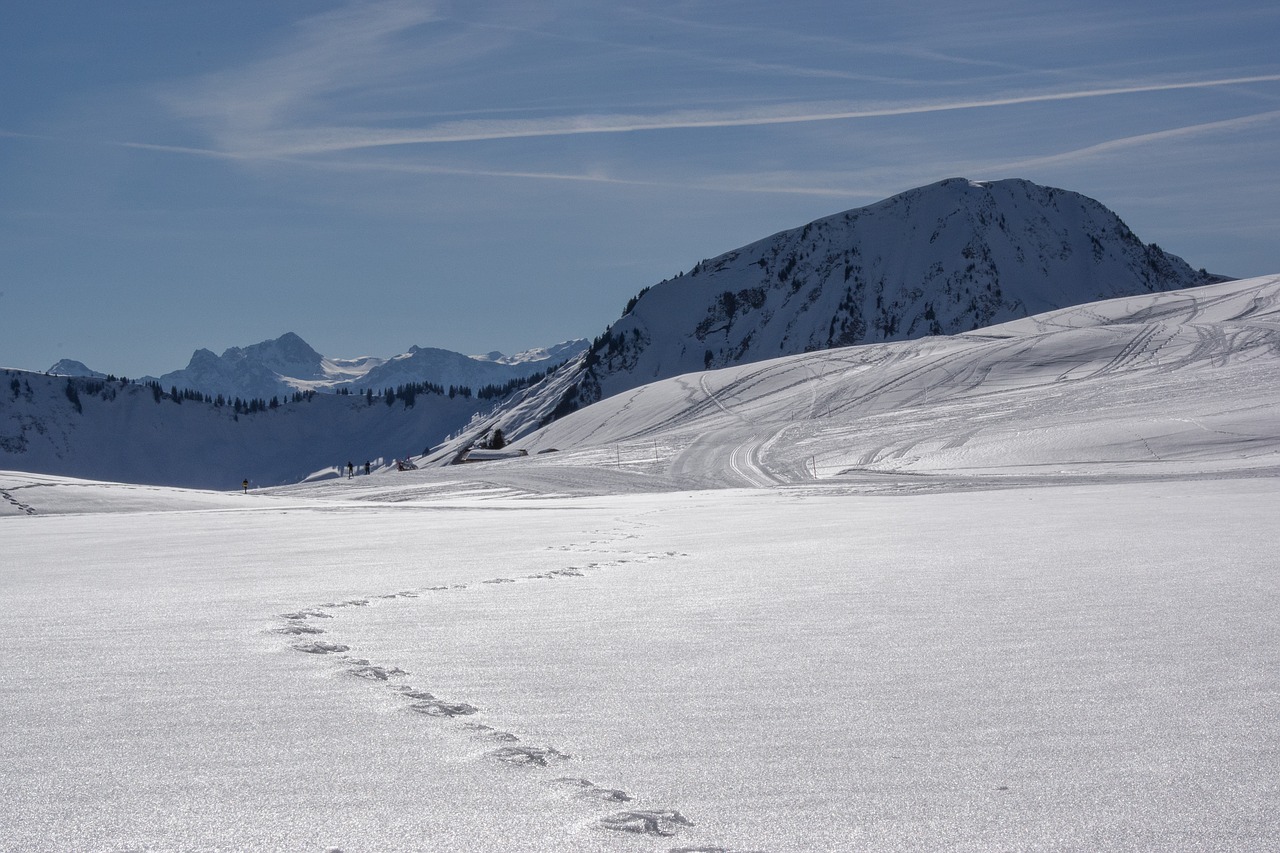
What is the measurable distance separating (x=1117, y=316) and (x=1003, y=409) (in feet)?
117

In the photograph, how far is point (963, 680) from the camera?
16.9 feet

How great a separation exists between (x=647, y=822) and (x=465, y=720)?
4.58 feet

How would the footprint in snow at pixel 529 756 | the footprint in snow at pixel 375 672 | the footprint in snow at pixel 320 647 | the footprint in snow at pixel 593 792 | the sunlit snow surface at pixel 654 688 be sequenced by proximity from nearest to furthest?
the sunlit snow surface at pixel 654 688 < the footprint in snow at pixel 593 792 < the footprint in snow at pixel 529 756 < the footprint in snow at pixel 375 672 < the footprint in snow at pixel 320 647

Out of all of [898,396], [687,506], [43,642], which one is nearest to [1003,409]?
[898,396]

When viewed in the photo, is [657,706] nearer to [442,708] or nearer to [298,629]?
[442,708]

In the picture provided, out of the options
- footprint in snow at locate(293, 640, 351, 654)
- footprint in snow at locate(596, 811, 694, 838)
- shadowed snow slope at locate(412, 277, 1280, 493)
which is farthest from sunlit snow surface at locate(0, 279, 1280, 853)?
shadowed snow slope at locate(412, 277, 1280, 493)

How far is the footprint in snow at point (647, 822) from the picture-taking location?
3311 mm

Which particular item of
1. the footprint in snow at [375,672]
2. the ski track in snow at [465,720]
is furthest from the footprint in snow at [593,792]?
the footprint in snow at [375,672]

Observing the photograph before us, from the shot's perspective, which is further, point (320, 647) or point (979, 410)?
point (979, 410)

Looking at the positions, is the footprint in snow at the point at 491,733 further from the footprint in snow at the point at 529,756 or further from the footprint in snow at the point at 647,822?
the footprint in snow at the point at 647,822

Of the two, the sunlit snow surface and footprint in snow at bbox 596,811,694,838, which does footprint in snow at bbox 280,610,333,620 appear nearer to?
the sunlit snow surface

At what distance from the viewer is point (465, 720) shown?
454cm

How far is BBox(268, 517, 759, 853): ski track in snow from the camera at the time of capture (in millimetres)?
3379

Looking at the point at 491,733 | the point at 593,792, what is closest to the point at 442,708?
the point at 491,733
